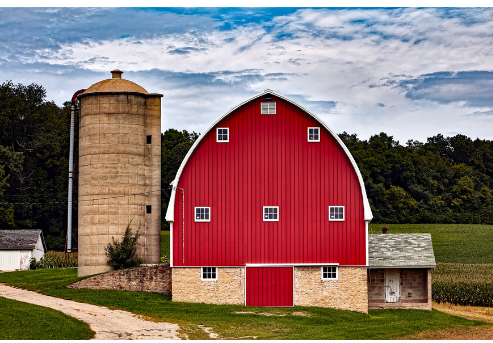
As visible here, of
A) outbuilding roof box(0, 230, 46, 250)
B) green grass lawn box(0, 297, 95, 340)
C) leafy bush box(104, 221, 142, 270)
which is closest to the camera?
green grass lawn box(0, 297, 95, 340)

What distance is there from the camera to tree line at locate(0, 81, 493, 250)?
225ft

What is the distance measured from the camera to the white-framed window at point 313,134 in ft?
105

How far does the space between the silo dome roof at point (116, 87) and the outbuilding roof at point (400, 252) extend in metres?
16.2

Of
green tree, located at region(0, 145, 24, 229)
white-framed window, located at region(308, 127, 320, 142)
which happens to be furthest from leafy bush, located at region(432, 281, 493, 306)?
green tree, located at region(0, 145, 24, 229)

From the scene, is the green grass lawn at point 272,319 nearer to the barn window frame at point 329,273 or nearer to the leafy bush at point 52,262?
the barn window frame at point 329,273

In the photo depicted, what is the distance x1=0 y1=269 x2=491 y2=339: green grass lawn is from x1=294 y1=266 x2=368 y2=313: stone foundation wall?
0.64m

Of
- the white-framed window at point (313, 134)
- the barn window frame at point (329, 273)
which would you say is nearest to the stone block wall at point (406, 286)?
the barn window frame at point (329, 273)

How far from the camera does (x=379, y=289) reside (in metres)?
33.9

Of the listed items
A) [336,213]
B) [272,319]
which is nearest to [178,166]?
[336,213]

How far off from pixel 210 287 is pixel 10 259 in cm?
2663

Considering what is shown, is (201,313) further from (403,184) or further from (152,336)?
(403,184)

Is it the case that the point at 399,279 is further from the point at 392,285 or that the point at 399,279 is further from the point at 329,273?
the point at 329,273

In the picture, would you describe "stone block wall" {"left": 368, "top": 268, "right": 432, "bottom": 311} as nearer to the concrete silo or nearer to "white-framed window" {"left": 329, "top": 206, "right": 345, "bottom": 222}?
"white-framed window" {"left": 329, "top": 206, "right": 345, "bottom": 222}

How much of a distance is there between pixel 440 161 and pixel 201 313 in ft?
260
